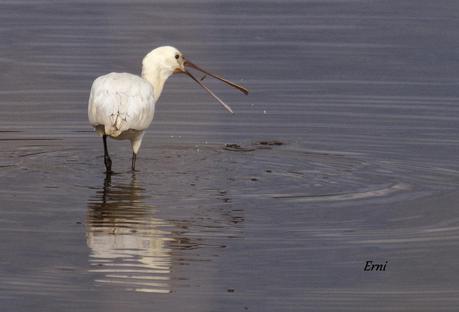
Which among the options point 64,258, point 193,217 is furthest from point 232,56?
point 64,258

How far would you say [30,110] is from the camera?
1586 cm

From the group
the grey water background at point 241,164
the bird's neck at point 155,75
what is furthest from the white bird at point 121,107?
the bird's neck at point 155,75

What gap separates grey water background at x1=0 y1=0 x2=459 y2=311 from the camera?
30.6 ft

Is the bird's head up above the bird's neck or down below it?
above

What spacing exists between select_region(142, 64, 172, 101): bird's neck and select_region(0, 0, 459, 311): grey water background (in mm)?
530

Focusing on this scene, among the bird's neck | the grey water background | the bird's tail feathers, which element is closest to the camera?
the grey water background

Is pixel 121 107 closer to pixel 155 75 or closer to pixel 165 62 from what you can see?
pixel 155 75

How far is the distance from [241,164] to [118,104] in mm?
1230

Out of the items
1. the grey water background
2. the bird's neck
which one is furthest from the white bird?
Result: the bird's neck

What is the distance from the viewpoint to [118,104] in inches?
507

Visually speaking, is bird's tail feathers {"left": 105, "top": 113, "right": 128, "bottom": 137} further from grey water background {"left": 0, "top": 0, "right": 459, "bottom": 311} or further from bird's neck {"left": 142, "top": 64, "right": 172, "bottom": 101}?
bird's neck {"left": 142, "top": 64, "right": 172, "bottom": 101}

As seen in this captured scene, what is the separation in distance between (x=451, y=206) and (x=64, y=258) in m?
3.21

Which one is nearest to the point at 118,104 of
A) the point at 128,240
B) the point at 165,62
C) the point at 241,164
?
the point at 241,164

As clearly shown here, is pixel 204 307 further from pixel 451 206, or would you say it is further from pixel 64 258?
pixel 451 206
